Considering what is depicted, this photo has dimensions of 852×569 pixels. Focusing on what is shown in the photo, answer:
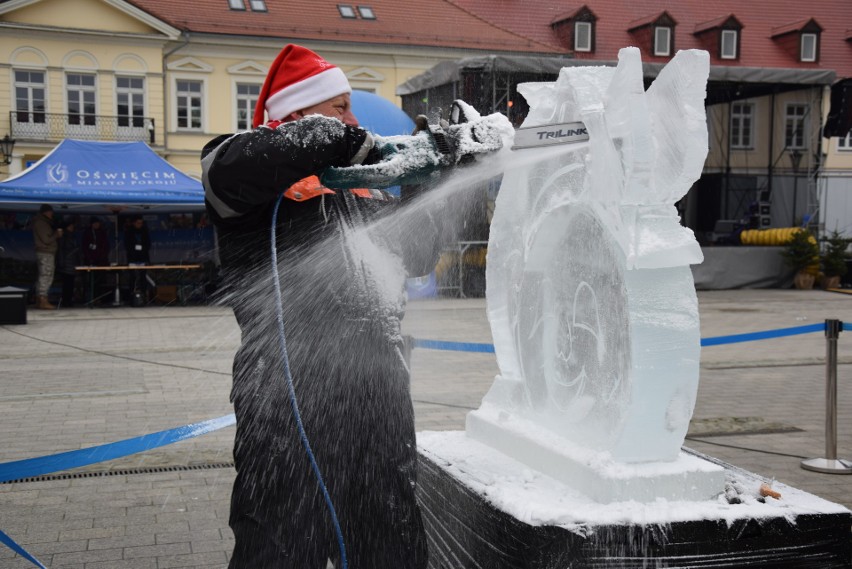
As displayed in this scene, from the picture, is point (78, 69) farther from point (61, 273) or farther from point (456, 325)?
point (456, 325)

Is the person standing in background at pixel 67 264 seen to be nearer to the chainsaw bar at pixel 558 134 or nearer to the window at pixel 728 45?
the chainsaw bar at pixel 558 134

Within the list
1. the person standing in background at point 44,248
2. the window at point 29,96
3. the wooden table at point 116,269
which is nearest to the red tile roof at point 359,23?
the window at point 29,96

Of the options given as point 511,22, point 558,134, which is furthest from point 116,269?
point 511,22

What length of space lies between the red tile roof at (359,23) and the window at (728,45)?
7.15 metres

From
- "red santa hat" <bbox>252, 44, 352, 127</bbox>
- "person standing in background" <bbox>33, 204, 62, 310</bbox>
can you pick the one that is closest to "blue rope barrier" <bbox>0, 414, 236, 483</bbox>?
"red santa hat" <bbox>252, 44, 352, 127</bbox>

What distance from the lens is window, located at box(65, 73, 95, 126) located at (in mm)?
25234

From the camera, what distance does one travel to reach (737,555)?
2.25 metres

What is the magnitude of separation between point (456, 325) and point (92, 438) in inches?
267

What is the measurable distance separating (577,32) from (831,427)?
1029 inches

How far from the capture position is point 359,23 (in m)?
26.9

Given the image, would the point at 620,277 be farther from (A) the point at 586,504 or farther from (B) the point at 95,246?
(B) the point at 95,246

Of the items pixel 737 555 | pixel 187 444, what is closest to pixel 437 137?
pixel 737 555

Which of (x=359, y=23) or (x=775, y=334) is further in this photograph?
(x=359, y=23)

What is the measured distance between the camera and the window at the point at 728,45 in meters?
30.5
